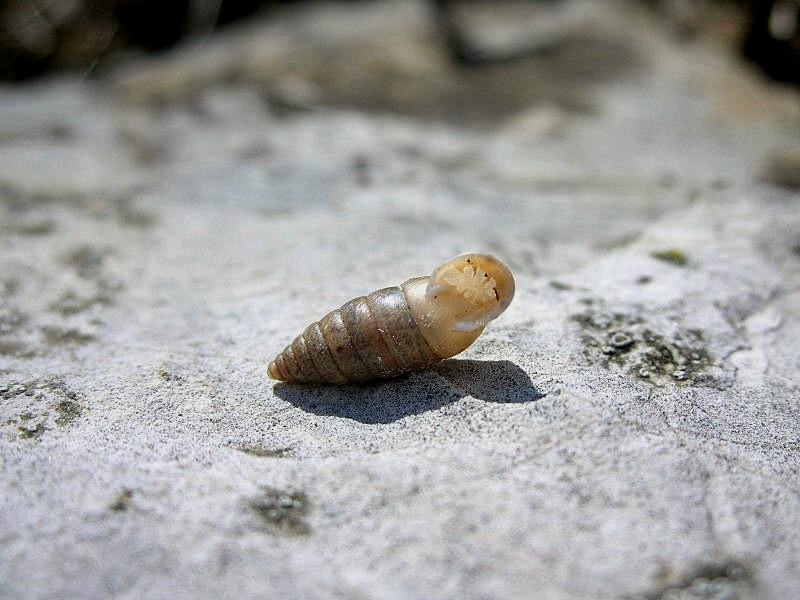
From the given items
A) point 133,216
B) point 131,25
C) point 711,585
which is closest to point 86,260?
point 133,216

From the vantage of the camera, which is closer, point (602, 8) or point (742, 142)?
point (742, 142)

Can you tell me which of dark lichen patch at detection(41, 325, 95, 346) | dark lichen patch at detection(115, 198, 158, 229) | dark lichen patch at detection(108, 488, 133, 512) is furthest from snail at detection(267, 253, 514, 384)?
dark lichen patch at detection(115, 198, 158, 229)

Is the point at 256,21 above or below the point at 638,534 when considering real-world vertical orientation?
above

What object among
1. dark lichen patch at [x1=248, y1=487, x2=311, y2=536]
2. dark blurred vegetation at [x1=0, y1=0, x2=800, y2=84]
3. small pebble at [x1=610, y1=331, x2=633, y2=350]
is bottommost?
dark lichen patch at [x1=248, y1=487, x2=311, y2=536]

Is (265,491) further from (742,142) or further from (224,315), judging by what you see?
(742,142)

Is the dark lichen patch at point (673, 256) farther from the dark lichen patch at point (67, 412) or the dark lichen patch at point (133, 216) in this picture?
the dark lichen patch at point (133, 216)

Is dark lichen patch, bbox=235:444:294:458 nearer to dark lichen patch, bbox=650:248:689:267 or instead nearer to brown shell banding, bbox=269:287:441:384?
brown shell banding, bbox=269:287:441:384

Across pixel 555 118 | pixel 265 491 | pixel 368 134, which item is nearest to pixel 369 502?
pixel 265 491

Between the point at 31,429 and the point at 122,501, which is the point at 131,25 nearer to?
the point at 31,429
